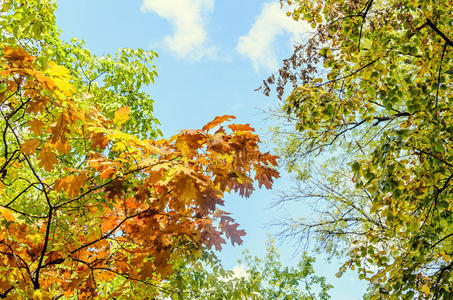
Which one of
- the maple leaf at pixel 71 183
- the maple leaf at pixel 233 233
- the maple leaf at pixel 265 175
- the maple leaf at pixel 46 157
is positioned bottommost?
the maple leaf at pixel 233 233

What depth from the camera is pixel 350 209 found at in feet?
28.4

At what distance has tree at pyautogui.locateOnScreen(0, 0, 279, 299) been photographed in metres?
2.17

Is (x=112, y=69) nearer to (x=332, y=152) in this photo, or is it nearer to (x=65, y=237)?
(x=65, y=237)

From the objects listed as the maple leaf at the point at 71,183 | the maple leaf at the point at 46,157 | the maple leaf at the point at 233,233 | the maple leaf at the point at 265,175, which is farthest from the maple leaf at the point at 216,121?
the maple leaf at the point at 46,157

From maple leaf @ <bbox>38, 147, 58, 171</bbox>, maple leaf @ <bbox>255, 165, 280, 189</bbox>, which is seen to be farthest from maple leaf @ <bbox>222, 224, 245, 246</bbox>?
maple leaf @ <bbox>38, 147, 58, 171</bbox>

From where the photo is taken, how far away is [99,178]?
2.97 metres

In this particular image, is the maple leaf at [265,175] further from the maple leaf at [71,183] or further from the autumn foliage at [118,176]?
the maple leaf at [71,183]

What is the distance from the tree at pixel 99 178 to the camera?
217 cm

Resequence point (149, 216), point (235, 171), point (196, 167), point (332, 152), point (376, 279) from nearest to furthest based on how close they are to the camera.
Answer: point (235, 171), point (196, 167), point (376, 279), point (149, 216), point (332, 152)

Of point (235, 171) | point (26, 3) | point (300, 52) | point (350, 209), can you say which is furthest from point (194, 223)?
point (350, 209)

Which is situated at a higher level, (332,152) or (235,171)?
(332,152)

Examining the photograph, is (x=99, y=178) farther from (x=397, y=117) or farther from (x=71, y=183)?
(x=397, y=117)

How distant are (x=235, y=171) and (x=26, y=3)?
3.73 metres

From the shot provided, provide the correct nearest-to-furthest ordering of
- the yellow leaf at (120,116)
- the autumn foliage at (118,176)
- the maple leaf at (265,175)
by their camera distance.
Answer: the autumn foliage at (118,176)
the yellow leaf at (120,116)
the maple leaf at (265,175)
